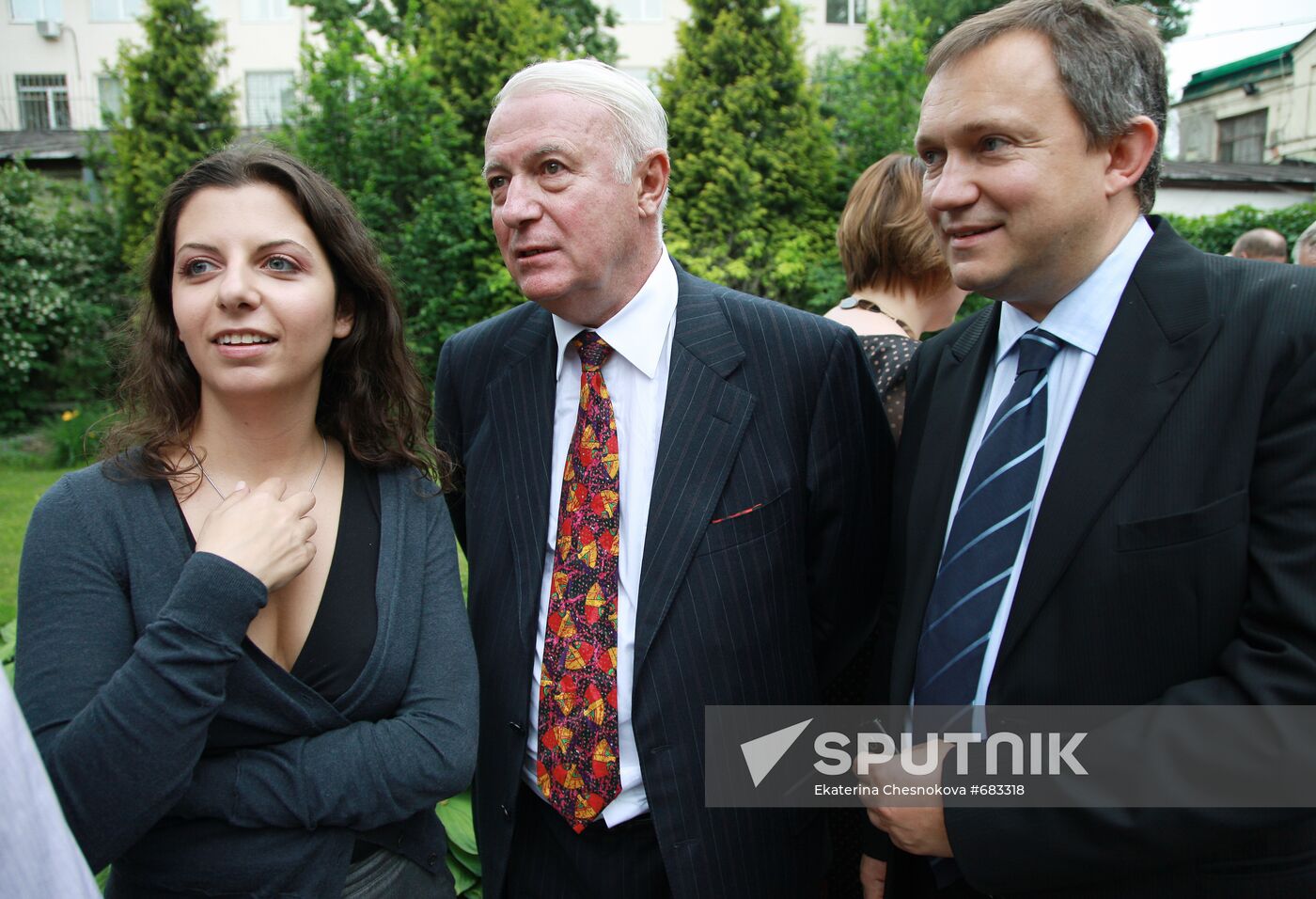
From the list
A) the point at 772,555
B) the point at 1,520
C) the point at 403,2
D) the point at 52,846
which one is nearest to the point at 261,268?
the point at 52,846

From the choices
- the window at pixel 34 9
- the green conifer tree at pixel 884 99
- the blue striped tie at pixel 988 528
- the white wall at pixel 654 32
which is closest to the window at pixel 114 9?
the window at pixel 34 9

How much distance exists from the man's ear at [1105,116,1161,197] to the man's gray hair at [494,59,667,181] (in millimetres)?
957

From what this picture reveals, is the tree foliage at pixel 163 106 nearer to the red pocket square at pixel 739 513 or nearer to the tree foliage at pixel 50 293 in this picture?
the tree foliage at pixel 50 293

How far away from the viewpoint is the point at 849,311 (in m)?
3.03

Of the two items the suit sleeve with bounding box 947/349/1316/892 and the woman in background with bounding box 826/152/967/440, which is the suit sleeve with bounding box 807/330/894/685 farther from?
the suit sleeve with bounding box 947/349/1316/892

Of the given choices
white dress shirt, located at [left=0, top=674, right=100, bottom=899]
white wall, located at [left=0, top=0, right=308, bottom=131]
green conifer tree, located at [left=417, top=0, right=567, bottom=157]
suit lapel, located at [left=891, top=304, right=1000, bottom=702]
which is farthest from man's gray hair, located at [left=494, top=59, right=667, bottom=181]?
white wall, located at [left=0, top=0, right=308, bottom=131]

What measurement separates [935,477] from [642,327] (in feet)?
2.48

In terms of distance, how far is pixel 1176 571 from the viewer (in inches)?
56.7

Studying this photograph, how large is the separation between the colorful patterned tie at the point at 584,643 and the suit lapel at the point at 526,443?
5 centimetres

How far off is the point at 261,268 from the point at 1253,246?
6.91 meters

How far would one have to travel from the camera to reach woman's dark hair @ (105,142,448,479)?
1.72 metres

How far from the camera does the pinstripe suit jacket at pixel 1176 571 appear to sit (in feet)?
4.56

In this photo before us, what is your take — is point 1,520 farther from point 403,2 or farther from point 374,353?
point 403,2

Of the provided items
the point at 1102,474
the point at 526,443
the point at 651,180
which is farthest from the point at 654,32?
the point at 1102,474
